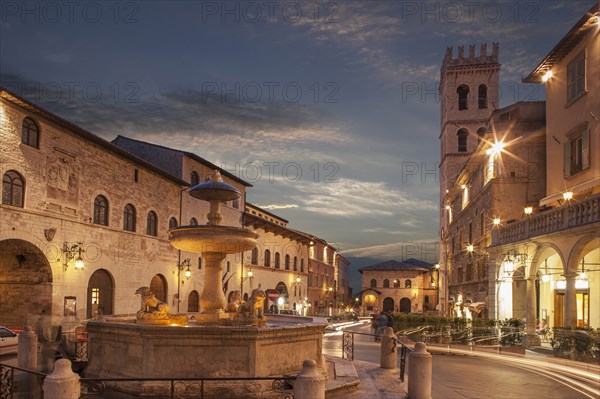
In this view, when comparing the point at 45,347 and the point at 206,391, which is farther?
the point at 45,347

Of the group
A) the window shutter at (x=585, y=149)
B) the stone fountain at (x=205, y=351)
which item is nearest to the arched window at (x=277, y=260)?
the window shutter at (x=585, y=149)

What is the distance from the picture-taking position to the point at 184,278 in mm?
36156

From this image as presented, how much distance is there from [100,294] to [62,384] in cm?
2069

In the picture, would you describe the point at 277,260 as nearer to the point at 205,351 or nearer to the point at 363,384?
the point at 363,384

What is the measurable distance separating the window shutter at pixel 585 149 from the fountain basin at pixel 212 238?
1488cm

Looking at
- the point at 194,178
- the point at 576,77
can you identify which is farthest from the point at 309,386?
the point at 194,178

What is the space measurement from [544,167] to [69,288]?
23.9m

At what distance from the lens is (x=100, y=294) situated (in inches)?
1057

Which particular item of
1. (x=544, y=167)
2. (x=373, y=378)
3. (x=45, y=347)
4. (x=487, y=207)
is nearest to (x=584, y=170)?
(x=544, y=167)

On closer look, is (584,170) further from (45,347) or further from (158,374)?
(45,347)

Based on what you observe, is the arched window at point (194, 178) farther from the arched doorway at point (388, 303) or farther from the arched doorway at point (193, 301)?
the arched doorway at point (388, 303)

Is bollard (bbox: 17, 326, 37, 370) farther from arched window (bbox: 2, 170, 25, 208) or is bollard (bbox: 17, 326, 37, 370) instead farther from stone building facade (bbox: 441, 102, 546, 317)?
stone building facade (bbox: 441, 102, 546, 317)

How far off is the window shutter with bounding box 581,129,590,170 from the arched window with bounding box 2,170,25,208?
72.8ft

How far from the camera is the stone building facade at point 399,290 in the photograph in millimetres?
91375
